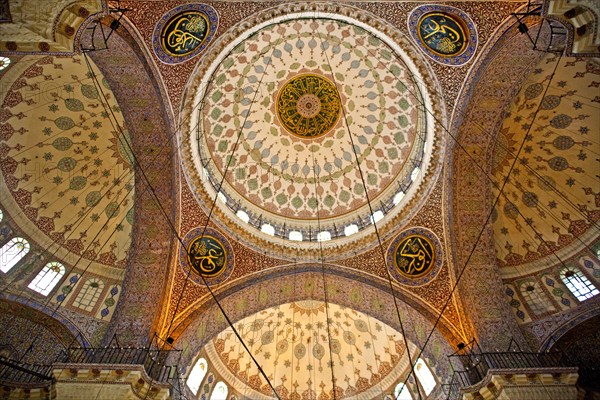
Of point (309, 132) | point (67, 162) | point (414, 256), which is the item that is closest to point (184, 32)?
point (67, 162)

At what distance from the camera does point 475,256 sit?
33.1 feet

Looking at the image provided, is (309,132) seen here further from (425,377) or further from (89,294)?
(425,377)

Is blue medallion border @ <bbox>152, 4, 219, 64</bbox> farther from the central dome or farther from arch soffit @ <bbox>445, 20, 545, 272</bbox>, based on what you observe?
arch soffit @ <bbox>445, 20, 545, 272</bbox>

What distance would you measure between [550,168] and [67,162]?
12.9 meters

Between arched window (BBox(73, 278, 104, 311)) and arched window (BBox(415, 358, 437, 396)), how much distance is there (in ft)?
30.9

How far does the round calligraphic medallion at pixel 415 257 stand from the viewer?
10250mm

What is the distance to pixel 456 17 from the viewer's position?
321 inches

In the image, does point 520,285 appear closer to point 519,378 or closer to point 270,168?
point 519,378

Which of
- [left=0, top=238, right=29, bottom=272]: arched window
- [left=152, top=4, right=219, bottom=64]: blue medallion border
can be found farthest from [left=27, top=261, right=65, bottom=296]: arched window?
[left=152, top=4, right=219, bottom=64]: blue medallion border

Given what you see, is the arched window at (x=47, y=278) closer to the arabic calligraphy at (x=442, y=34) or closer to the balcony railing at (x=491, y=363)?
the balcony railing at (x=491, y=363)

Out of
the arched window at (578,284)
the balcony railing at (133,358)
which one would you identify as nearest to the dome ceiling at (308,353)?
the balcony railing at (133,358)

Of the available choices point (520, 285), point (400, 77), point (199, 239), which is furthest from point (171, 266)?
point (520, 285)

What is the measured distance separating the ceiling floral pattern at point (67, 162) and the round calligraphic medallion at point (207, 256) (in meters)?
2.16

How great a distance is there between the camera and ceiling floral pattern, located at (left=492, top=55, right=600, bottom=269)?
945 cm
